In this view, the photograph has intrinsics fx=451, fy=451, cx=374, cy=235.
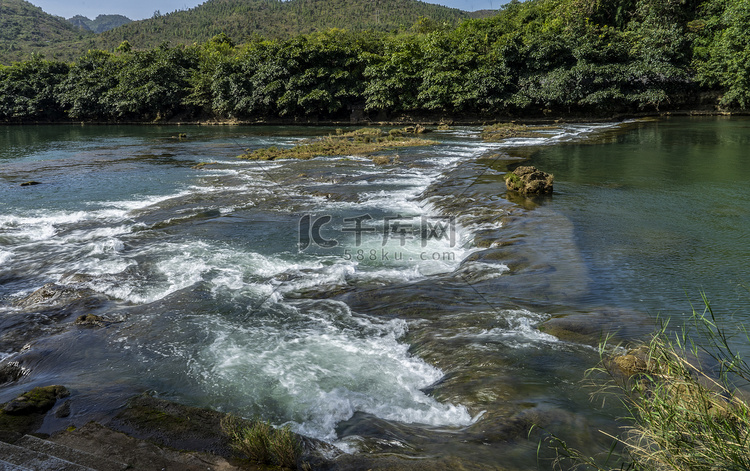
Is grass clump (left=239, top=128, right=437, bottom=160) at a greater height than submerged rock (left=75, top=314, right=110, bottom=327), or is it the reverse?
grass clump (left=239, top=128, right=437, bottom=160)

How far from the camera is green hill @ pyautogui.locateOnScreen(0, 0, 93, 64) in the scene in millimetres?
113069

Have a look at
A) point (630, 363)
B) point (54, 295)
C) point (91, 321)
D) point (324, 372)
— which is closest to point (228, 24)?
point (54, 295)

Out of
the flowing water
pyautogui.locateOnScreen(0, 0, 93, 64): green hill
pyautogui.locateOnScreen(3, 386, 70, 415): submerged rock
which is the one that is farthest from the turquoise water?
pyautogui.locateOnScreen(0, 0, 93, 64): green hill

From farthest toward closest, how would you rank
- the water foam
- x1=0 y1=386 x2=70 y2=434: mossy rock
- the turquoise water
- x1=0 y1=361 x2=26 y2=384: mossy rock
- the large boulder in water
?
the large boulder in water < the turquoise water < x1=0 y1=361 x2=26 y2=384: mossy rock < the water foam < x1=0 y1=386 x2=70 y2=434: mossy rock

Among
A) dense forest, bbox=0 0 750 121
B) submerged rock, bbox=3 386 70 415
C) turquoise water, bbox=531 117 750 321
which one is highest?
dense forest, bbox=0 0 750 121

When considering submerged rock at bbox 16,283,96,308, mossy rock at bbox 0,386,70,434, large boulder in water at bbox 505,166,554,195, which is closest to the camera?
mossy rock at bbox 0,386,70,434

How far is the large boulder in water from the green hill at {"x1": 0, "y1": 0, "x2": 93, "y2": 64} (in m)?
119

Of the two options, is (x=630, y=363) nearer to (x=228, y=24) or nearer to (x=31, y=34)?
(x=228, y=24)

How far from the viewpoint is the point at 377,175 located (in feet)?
53.2

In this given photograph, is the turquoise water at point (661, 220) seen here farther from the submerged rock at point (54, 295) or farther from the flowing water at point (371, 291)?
the submerged rock at point (54, 295)

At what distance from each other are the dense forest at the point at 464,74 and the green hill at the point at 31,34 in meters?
70.1

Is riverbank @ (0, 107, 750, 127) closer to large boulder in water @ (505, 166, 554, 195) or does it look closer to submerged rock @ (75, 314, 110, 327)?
large boulder in water @ (505, 166, 554, 195)

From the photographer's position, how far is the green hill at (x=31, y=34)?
371 ft

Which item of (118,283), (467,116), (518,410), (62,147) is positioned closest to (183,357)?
(118,283)
